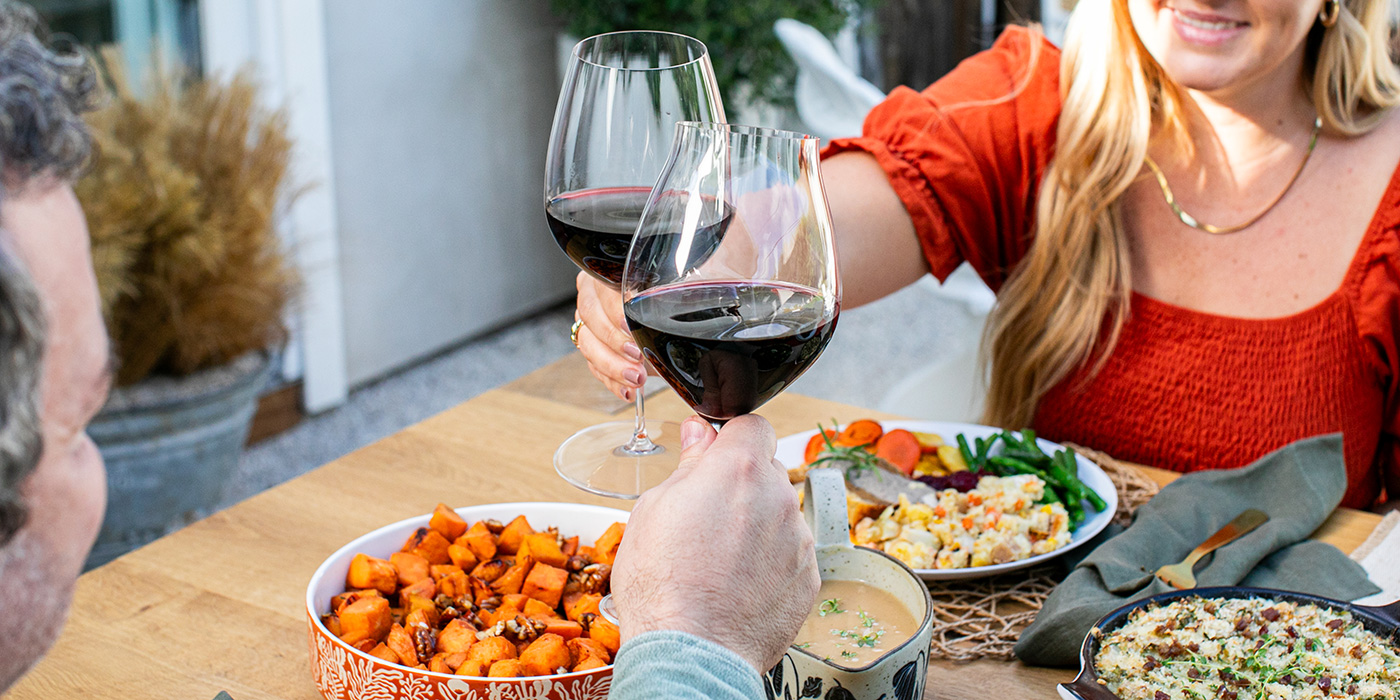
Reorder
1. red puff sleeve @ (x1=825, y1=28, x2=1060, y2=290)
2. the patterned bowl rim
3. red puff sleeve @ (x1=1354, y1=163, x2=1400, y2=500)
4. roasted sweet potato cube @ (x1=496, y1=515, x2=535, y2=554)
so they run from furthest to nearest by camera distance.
Answer: red puff sleeve @ (x1=825, y1=28, x2=1060, y2=290), red puff sleeve @ (x1=1354, y1=163, x2=1400, y2=500), roasted sweet potato cube @ (x1=496, y1=515, x2=535, y2=554), the patterned bowl rim

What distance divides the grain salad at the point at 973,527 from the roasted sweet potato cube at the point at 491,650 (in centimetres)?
37

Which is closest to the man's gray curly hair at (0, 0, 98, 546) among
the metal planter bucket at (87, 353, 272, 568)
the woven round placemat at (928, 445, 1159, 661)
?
the woven round placemat at (928, 445, 1159, 661)

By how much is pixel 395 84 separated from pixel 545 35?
707 mm

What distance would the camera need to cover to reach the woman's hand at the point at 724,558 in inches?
25.8

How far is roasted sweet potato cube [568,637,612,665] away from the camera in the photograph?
779mm

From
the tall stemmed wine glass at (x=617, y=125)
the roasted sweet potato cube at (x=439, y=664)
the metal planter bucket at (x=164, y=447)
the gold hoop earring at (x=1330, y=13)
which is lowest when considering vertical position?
the metal planter bucket at (x=164, y=447)

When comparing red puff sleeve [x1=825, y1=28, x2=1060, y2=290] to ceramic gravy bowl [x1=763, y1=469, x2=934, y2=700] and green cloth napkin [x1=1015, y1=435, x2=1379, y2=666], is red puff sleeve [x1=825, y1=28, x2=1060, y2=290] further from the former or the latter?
ceramic gravy bowl [x1=763, y1=469, x2=934, y2=700]

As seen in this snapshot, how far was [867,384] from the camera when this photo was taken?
384 centimetres

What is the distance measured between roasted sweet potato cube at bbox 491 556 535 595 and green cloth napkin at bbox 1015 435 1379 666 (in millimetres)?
379

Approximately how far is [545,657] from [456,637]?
7 cm

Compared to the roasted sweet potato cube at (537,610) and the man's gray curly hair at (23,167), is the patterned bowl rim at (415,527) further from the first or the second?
the man's gray curly hair at (23,167)

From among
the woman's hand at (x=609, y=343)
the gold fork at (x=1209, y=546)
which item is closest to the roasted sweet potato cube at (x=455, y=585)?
the woman's hand at (x=609, y=343)

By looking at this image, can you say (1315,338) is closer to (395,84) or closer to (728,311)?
(728,311)

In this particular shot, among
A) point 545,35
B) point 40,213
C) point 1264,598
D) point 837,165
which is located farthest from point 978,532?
point 545,35
